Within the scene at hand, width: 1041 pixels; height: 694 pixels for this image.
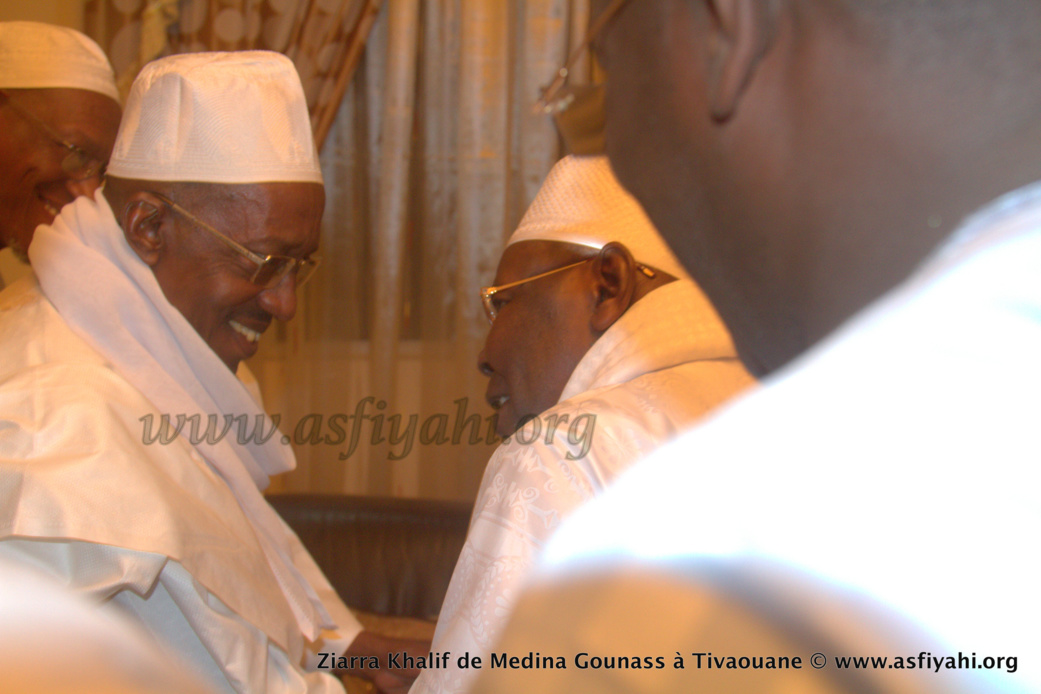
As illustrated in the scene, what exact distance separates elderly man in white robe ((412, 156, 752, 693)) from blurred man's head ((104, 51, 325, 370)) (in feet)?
1.72

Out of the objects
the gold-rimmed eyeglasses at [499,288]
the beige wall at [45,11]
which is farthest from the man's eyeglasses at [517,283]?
the beige wall at [45,11]

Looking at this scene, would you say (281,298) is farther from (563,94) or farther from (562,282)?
(563,94)

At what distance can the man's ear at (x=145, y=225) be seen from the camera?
165 cm

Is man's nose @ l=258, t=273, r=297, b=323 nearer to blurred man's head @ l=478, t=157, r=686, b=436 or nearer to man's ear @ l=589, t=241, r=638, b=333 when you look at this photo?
blurred man's head @ l=478, t=157, r=686, b=436

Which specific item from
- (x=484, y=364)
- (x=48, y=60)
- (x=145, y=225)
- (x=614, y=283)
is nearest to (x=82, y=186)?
(x=48, y=60)

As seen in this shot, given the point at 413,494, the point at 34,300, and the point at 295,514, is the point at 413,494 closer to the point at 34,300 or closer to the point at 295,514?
the point at 295,514

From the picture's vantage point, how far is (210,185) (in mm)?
1703

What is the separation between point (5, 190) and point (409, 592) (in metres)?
1.94

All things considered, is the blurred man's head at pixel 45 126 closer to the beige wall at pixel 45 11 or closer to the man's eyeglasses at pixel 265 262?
the man's eyeglasses at pixel 265 262

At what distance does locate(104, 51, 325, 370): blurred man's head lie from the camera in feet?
5.54

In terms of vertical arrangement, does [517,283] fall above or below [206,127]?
below

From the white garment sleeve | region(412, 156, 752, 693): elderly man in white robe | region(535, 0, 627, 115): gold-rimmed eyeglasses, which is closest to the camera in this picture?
region(535, 0, 627, 115): gold-rimmed eyeglasses

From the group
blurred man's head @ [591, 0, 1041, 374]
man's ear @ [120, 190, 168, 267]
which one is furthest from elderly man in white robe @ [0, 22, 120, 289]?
blurred man's head @ [591, 0, 1041, 374]

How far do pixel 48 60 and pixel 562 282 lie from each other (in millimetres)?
1738
